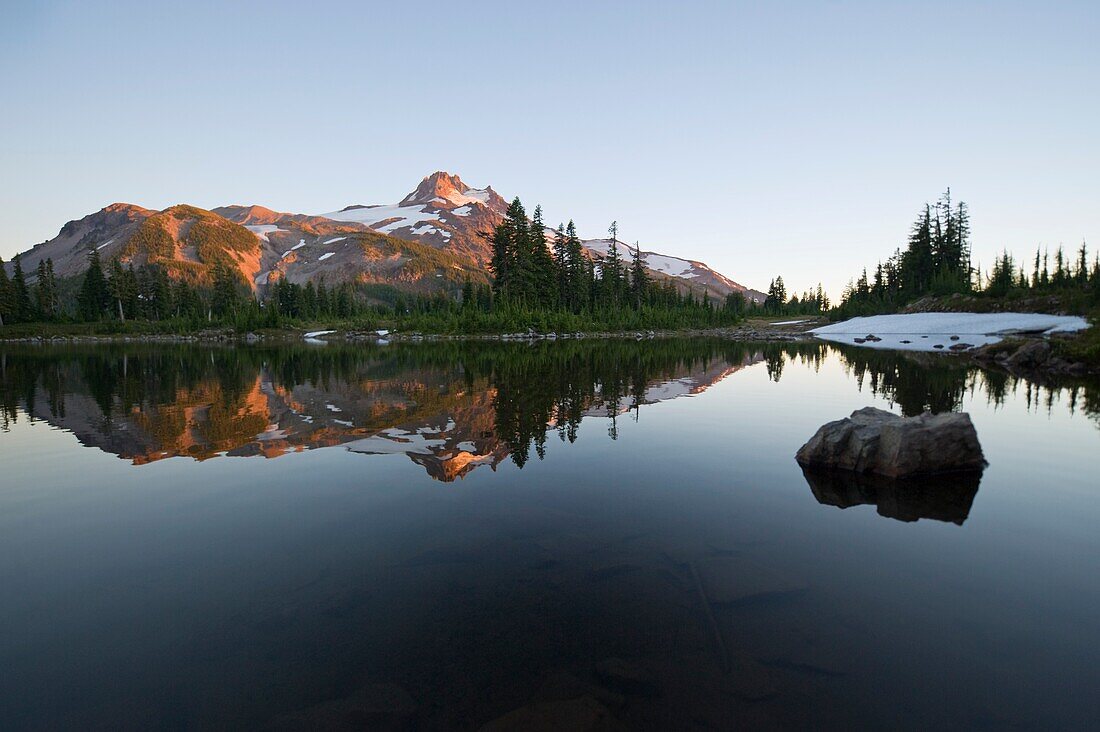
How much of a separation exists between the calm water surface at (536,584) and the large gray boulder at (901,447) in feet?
1.67

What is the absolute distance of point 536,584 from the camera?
5.75 m

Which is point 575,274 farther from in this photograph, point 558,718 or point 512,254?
point 558,718

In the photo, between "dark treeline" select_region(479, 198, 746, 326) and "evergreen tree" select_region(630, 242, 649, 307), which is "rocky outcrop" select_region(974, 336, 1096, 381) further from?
"evergreen tree" select_region(630, 242, 649, 307)

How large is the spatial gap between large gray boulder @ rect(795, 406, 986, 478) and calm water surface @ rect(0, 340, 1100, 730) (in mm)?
Result: 508

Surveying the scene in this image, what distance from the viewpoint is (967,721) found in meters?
3.78

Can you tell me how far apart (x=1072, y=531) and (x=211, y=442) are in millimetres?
16733

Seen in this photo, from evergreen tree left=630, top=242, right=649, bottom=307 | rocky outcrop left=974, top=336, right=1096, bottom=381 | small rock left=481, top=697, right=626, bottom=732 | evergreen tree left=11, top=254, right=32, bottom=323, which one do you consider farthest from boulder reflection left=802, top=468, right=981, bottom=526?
evergreen tree left=11, top=254, right=32, bottom=323

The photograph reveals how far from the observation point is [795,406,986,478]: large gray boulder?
9828 mm

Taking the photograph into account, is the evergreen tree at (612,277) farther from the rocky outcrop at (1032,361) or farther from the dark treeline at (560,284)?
the rocky outcrop at (1032,361)

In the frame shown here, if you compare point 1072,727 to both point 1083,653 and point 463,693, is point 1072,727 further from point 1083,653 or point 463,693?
point 463,693

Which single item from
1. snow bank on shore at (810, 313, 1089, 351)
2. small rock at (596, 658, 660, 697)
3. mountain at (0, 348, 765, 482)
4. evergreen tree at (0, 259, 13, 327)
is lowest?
small rock at (596, 658, 660, 697)

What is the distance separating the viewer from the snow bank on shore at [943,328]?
1793 inches

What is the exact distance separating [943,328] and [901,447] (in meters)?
67.0

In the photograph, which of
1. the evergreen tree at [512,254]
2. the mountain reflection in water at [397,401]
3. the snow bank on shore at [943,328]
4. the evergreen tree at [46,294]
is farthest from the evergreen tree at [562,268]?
the evergreen tree at [46,294]
